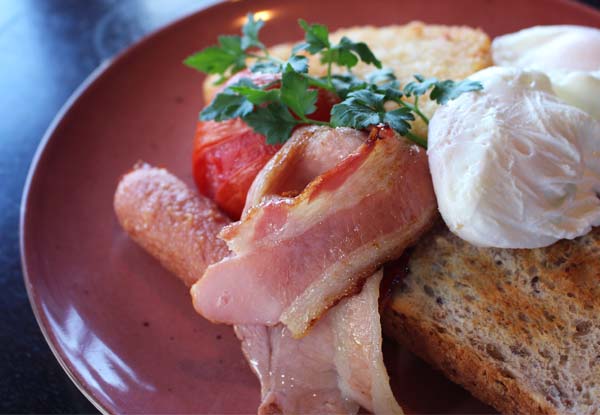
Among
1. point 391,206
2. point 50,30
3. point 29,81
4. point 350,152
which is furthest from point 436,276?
point 50,30

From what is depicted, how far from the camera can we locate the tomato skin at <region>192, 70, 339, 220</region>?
235cm

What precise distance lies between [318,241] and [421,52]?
1.29 meters

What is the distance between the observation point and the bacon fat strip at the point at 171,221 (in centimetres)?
223

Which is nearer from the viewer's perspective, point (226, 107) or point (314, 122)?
point (314, 122)

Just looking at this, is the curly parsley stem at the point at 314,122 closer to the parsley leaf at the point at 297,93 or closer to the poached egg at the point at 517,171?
the parsley leaf at the point at 297,93

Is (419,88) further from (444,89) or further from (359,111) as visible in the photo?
(359,111)

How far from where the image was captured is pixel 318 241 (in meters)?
1.90

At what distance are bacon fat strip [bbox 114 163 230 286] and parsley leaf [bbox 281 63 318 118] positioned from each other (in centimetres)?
51

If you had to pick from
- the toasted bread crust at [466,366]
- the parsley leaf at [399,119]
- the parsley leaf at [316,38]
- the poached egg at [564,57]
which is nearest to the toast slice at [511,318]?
the toasted bread crust at [466,366]

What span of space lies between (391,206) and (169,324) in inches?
37.7

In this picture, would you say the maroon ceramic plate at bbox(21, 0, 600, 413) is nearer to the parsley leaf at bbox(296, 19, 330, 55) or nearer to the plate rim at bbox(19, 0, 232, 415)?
the plate rim at bbox(19, 0, 232, 415)

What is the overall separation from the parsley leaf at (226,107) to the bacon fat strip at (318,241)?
485 millimetres

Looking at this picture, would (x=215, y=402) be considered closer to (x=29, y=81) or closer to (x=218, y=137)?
Result: (x=218, y=137)

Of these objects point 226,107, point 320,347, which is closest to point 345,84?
point 226,107
